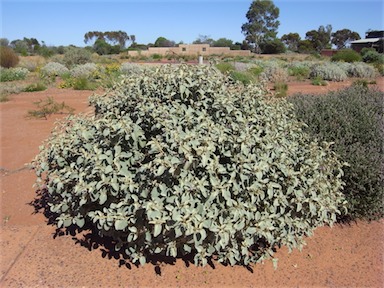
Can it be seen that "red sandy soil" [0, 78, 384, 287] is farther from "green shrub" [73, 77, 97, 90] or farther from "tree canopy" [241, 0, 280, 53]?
"tree canopy" [241, 0, 280, 53]

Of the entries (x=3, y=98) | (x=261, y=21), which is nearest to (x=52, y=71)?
(x=3, y=98)

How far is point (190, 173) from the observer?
2.34 metres

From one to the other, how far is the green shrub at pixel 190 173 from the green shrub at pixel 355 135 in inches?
13.4

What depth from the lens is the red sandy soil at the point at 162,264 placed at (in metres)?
2.68

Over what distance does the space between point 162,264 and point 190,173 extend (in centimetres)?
100

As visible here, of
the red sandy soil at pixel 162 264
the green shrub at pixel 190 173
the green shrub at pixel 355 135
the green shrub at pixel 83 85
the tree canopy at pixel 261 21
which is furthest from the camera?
the tree canopy at pixel 261 21

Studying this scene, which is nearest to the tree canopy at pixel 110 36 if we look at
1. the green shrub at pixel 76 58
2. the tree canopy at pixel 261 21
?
the tree canopy at pixel 261 21

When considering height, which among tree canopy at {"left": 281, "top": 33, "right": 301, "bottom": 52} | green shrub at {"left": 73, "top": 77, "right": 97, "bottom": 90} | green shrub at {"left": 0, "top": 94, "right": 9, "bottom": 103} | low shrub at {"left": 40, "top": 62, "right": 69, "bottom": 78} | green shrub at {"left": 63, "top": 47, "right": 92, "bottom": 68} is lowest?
green shrub at {"left": 0, "top": 94, "right": 9, "bottom": 103}

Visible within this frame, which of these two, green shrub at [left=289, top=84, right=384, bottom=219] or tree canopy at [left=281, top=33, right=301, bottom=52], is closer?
green shrub at [left=289, top=84, right=384, bottom=219]

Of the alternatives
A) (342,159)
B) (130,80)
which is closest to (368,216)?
(342,159)

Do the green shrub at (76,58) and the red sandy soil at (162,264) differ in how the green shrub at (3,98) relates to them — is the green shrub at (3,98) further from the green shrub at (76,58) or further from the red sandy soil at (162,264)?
the green shrub at (76,58)

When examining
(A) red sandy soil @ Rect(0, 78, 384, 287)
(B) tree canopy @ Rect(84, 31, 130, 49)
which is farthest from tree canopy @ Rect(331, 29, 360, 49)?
(A) red sandy soil @ Rect(0, 78, 384, 287)

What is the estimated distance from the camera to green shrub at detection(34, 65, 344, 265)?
231 centimetres

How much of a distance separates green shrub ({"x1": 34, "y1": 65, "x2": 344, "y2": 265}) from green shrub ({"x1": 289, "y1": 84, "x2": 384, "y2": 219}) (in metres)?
0.34
